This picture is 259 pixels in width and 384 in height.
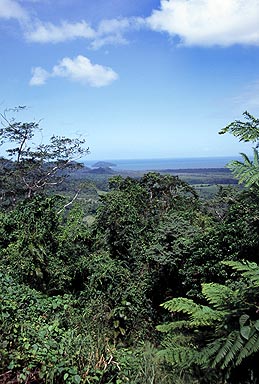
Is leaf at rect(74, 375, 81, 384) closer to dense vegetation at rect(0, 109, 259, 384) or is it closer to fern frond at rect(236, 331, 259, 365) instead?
dense vegetation at rect(0, 109, 259, 384)

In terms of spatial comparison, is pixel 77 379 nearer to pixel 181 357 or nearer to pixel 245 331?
pixel 181 357

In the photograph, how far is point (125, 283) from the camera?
8812 millimetres

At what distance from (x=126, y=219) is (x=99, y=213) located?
4.23 feet

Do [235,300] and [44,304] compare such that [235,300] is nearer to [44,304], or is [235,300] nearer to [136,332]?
[44,304]

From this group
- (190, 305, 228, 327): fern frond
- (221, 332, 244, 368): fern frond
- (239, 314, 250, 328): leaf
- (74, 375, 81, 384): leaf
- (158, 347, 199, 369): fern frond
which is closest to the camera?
(74, 375, 81, 384): leaf

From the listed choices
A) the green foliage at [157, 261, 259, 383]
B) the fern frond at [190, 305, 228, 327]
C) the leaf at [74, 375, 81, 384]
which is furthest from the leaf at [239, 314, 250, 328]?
the leaf at [74, 375, 81, 384]

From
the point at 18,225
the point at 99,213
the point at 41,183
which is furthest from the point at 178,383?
the point at 41,183

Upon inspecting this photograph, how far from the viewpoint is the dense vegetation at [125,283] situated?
10.0 feet

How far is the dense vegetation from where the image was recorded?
3057mm

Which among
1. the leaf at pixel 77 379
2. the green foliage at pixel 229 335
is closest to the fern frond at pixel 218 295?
the green foliage at pixel 229 335

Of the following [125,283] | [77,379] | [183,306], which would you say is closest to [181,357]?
[183,306]

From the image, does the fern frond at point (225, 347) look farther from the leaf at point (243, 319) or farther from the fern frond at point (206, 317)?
the fern frond at point (206, 317)

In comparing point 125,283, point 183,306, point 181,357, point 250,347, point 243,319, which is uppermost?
point 243,319

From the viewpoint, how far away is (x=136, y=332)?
7707 millimetres
